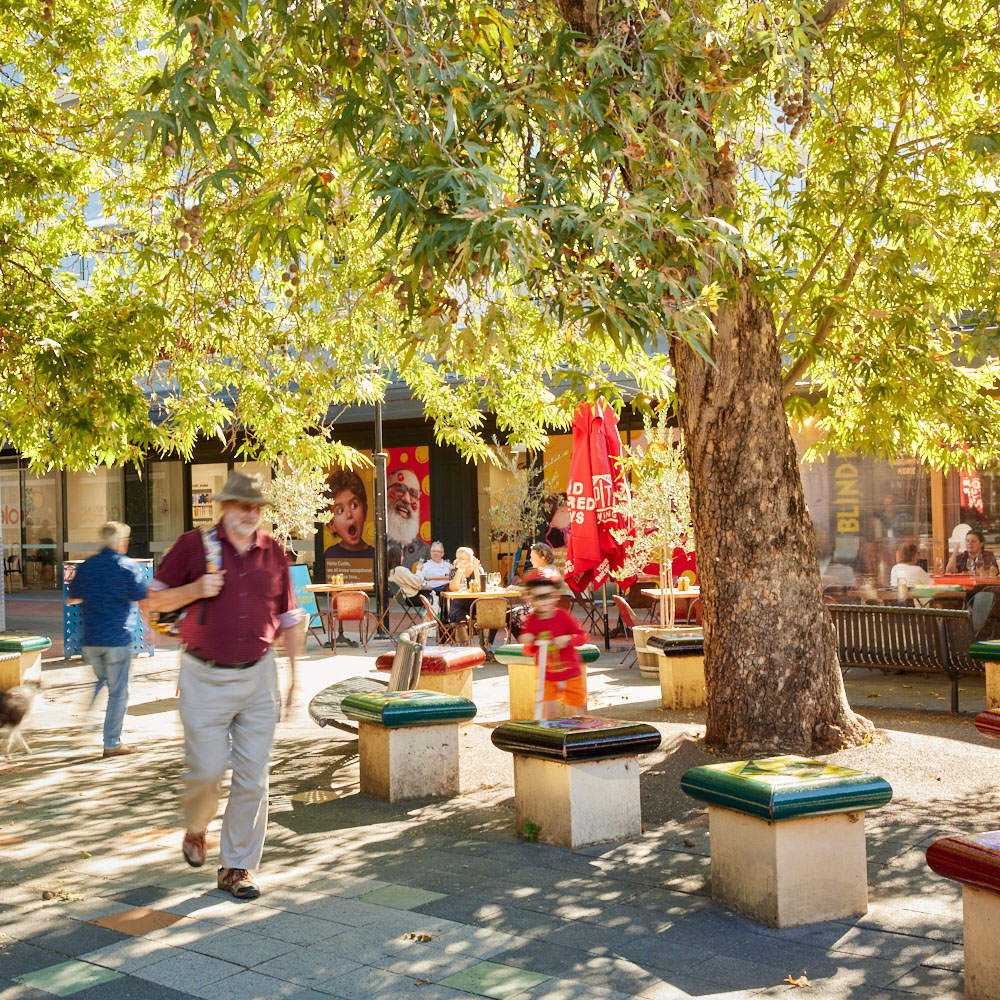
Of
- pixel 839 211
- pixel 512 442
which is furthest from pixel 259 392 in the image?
pixel 839 211

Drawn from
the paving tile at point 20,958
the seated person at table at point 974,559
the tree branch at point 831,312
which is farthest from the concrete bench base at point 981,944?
the seated person at table at point 974,559

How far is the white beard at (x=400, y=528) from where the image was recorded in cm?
2448

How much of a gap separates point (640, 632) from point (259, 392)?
16.5 ft

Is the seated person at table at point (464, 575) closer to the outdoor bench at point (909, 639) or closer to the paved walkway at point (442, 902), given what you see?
the outdoor bench at point (909, 639)

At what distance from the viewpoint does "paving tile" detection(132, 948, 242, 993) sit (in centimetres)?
421

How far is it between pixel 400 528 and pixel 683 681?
15099mm

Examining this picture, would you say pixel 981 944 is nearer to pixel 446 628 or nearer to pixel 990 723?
pixel 990 723

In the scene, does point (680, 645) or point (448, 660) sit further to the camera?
point (680, 645)

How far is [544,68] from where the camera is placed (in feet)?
21.9

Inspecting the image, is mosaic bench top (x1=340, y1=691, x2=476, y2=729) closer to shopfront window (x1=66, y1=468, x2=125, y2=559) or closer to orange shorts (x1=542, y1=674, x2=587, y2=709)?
orange shorts (x1=542, y1=674, x2=587, y2=709)

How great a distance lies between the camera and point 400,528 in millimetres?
24625

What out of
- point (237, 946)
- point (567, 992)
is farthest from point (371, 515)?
point (567, 992)

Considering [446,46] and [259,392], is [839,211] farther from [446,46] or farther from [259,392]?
[259,392]

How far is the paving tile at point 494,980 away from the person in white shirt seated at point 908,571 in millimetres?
10563
